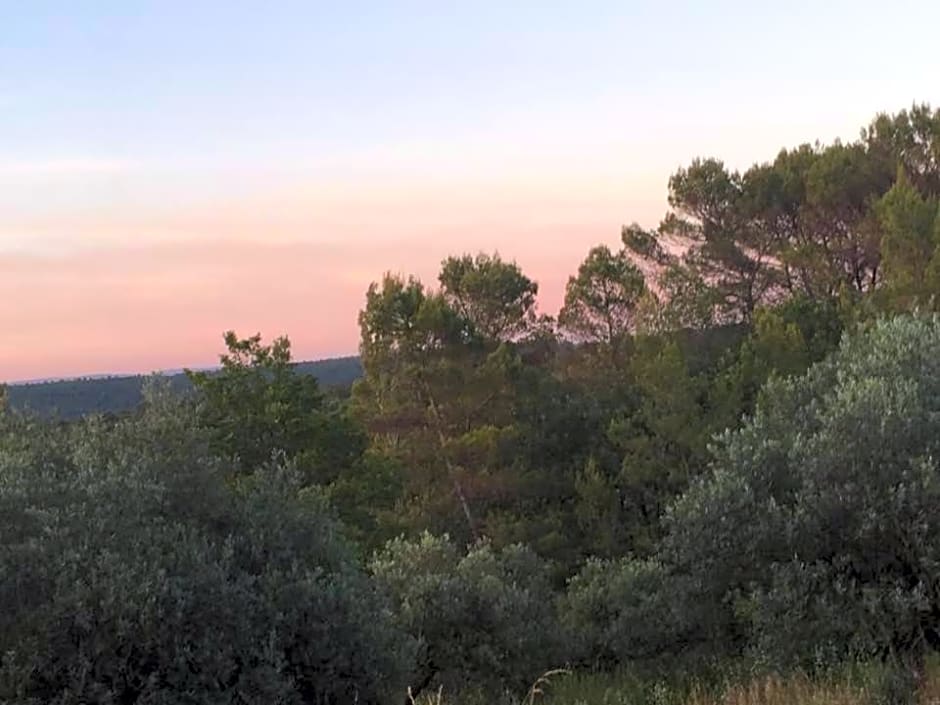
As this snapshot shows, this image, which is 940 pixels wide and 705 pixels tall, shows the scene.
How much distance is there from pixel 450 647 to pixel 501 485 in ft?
53.1

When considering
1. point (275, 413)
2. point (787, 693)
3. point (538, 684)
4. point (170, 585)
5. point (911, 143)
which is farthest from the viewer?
point (911, 143)

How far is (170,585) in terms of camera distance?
6.65 m

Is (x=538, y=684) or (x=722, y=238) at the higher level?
(x=722, y=238)

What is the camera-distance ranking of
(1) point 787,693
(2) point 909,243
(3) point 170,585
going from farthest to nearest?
(2) point 909,243, (3) point 170,585, (1) point 787,693

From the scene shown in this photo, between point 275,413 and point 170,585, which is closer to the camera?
point 170,585

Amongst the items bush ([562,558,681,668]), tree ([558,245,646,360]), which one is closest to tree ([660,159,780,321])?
tree ([558,245,646,360])

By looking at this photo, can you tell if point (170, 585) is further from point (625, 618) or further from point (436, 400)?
point (436, 400)

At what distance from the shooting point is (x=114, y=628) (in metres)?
6.58

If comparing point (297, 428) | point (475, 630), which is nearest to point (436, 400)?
point (297, 428)

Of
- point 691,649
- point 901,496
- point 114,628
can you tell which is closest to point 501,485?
point 691,649

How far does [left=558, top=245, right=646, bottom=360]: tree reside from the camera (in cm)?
3131

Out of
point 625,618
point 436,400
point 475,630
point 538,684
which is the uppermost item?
point 436,400

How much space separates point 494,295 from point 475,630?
21138 millimetres

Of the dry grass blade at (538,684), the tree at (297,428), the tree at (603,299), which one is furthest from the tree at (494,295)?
the dry grass blade at (538,684)
